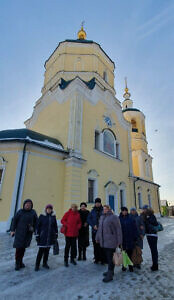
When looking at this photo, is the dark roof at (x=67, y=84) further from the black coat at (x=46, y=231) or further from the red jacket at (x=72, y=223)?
the black coat at (x=46, y=231)

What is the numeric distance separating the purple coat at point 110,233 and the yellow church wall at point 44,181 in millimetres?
6987

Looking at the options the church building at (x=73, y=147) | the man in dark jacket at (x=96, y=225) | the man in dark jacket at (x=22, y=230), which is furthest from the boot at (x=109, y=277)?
the church building at (x=73, y=147)

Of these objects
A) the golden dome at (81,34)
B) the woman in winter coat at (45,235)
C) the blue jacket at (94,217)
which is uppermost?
the golden dome at (81,34)

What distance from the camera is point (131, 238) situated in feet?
13.6

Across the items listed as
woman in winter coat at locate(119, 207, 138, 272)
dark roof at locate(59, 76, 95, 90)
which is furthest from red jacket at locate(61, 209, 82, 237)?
dark roof at locate(59, 76, 95, 90)

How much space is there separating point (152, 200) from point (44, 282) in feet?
A: 75.9

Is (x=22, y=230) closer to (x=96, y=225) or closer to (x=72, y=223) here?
(x=72, y=223)

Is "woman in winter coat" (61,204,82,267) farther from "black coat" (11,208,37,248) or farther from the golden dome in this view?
the golden dome

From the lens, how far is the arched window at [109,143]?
15.9m

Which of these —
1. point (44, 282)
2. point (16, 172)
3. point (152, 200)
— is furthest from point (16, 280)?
point (152, 200)

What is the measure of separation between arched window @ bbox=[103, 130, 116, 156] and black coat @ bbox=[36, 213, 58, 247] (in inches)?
460

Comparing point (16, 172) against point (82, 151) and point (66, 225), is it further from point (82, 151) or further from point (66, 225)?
point (66, 225)

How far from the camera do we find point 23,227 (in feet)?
13.4

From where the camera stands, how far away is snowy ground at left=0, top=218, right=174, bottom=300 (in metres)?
2.89
